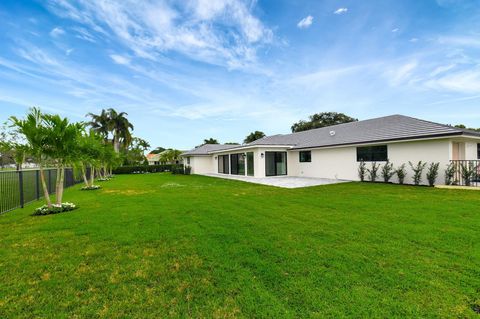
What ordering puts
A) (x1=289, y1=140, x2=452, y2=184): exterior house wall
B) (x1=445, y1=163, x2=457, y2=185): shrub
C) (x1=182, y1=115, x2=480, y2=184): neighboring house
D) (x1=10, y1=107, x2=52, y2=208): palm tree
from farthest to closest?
(x1=182, y1=115, x2=480, y2=184): neighboring house < (x1=289, y1=140, x2=452, y2=184): exterior house wall < (x1=445, y1=163, x2=457, y2=185): shrub < (x1=10, y1=107, x2=52, y2=208): palm tree

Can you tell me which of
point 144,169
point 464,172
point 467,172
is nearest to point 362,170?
point 464,172

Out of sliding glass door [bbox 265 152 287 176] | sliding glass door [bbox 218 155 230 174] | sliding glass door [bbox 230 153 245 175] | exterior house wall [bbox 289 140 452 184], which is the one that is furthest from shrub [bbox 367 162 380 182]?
sliding glass door [bbox 218 155 230 174]

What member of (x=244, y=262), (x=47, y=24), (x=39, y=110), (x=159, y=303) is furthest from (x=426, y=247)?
(x=47, y=24)

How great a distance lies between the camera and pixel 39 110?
7.09 meters

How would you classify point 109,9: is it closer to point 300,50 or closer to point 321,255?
point 300,50

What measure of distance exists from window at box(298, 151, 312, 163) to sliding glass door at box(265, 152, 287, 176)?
4.88 ft

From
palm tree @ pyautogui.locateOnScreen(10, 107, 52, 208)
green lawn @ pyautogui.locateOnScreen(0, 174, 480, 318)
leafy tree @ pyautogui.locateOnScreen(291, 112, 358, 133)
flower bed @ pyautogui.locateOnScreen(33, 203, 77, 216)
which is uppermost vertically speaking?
leafy tree @ pyautogui.locateOnScreen(291, 112, 358, 133)

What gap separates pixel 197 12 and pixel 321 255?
13.1 m

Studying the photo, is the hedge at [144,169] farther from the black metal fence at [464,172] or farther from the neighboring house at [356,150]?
the black metal fence at [464,172]

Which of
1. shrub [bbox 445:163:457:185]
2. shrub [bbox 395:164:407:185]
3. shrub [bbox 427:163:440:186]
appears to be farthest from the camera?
shrub [bbox 395:164:407:185]

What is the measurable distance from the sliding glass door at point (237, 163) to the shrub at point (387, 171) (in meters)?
11.6

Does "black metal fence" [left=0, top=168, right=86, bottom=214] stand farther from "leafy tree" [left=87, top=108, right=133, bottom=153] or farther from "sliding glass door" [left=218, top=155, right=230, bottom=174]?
"leafy tree" [left=87, top=108, right=133, bottom=153]

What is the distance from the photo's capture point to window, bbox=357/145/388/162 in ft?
46.2

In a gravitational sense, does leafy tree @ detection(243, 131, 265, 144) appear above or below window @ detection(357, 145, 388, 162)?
above
